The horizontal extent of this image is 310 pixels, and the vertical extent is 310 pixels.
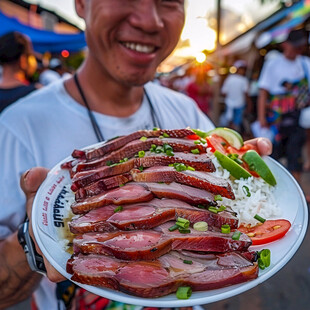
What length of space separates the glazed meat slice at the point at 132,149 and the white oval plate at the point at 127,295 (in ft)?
0.57

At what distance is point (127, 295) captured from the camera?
48.3 inches

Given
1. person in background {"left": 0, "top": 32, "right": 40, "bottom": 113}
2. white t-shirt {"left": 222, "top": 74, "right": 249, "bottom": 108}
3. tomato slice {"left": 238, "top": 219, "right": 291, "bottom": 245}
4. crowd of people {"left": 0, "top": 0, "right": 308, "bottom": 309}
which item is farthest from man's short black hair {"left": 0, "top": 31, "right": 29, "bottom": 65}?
white t-shirt {"left": 222, "top": 74, "right": 249, "bottom": 108}

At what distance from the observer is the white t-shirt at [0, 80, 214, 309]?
2129 millimetres

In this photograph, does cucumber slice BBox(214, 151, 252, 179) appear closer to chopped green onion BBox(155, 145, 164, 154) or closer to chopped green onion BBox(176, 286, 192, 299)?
chopped green onion BBox(155, 145, 164, 154)

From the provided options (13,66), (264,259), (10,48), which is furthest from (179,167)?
(10,48)

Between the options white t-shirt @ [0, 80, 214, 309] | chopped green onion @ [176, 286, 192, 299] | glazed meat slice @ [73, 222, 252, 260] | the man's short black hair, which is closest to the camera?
chopped green onion @ [176, 286, 192, 299]

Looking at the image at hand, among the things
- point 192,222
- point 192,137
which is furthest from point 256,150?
point 192,222

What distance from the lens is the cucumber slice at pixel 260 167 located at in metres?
2.03

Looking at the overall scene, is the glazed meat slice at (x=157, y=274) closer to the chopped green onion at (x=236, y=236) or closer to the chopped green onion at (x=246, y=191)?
the chopped green onion at (x=236, y=236)

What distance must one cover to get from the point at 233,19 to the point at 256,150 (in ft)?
66.3

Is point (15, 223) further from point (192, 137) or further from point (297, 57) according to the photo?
point (297, 57)

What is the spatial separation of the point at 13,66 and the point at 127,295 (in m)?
5.40

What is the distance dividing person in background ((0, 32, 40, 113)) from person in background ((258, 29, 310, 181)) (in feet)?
15.5

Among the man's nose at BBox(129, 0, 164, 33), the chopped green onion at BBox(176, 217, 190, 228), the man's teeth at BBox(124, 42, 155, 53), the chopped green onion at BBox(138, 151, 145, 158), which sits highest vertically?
the man's nose at BBox(129, 0, 164, 33)
